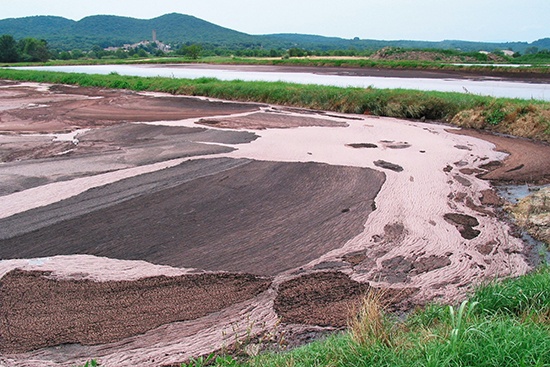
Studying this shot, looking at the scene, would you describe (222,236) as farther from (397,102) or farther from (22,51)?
(22,51)

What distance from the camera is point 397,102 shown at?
16953 millimetres

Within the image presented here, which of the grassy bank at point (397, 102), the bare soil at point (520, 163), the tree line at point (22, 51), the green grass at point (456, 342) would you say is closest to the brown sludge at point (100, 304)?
the green grass at point (456, 342)

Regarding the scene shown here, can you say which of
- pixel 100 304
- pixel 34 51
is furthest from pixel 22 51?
pixel 100 304

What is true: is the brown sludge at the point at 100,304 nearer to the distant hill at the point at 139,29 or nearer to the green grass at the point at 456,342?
the green grass at the point at 456,342

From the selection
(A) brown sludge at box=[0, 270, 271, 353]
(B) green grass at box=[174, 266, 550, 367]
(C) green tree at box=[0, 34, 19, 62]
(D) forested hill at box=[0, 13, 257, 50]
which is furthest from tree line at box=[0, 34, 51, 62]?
(D) forested hill at box=[0, 13, 257, 50]

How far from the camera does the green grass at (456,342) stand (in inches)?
115

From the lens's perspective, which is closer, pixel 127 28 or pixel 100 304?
pixel 100 304

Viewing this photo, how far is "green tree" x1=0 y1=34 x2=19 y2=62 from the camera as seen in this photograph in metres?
55.1

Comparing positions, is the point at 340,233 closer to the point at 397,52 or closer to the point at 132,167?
the point at 132,167

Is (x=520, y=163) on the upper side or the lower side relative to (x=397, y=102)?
lower

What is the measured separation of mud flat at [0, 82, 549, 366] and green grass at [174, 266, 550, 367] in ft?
2.62

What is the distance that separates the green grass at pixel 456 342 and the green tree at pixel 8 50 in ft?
199

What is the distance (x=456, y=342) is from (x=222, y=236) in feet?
12.6

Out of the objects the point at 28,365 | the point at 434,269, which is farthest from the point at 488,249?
the point at 28,365
